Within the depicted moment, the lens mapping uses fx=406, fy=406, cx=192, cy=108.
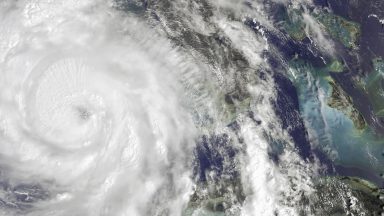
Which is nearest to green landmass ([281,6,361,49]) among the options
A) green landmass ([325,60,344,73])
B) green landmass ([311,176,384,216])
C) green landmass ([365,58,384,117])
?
green landmass ([325,60,344,73])

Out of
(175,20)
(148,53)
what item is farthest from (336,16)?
(148,53)

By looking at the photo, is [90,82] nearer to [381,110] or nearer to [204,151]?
[204,151]

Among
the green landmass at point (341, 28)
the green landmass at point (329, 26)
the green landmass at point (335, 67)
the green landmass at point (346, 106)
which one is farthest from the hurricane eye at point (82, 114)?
the green landmass at point (341, 28)

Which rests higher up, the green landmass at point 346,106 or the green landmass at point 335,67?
the green landmass at point 335,67

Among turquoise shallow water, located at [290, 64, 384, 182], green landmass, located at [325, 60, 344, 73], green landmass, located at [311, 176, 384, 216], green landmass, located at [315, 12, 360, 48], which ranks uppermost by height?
green landmass, located at [315, 12, 360, 48]

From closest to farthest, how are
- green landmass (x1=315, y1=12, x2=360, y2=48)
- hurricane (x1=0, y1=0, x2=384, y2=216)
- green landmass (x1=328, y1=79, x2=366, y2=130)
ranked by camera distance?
hurricane (x1=0, y1=0, x2=384, y2=216) → green landmass (x1=328, y1=79, x2=366, y2=130) → green landmass (x1=315, y1=12, x2=360, y2=48)

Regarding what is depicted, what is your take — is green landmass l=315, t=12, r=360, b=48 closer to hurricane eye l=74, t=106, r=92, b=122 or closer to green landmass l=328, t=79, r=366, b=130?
green landmass l=328, t=79, r=366, b=130

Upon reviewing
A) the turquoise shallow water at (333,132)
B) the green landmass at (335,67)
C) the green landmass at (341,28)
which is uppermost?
the green landmass at (341,28)

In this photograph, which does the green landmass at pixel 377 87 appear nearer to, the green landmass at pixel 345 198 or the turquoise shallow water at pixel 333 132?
the turquoise shallow water at pixel 333 132

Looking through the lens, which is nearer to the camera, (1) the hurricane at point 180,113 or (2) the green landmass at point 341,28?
(1) the hurricane at point 180,113

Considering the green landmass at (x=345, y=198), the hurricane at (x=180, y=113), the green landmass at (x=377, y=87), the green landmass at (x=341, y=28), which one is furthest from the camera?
the green landmass at (x=341, y=28)
